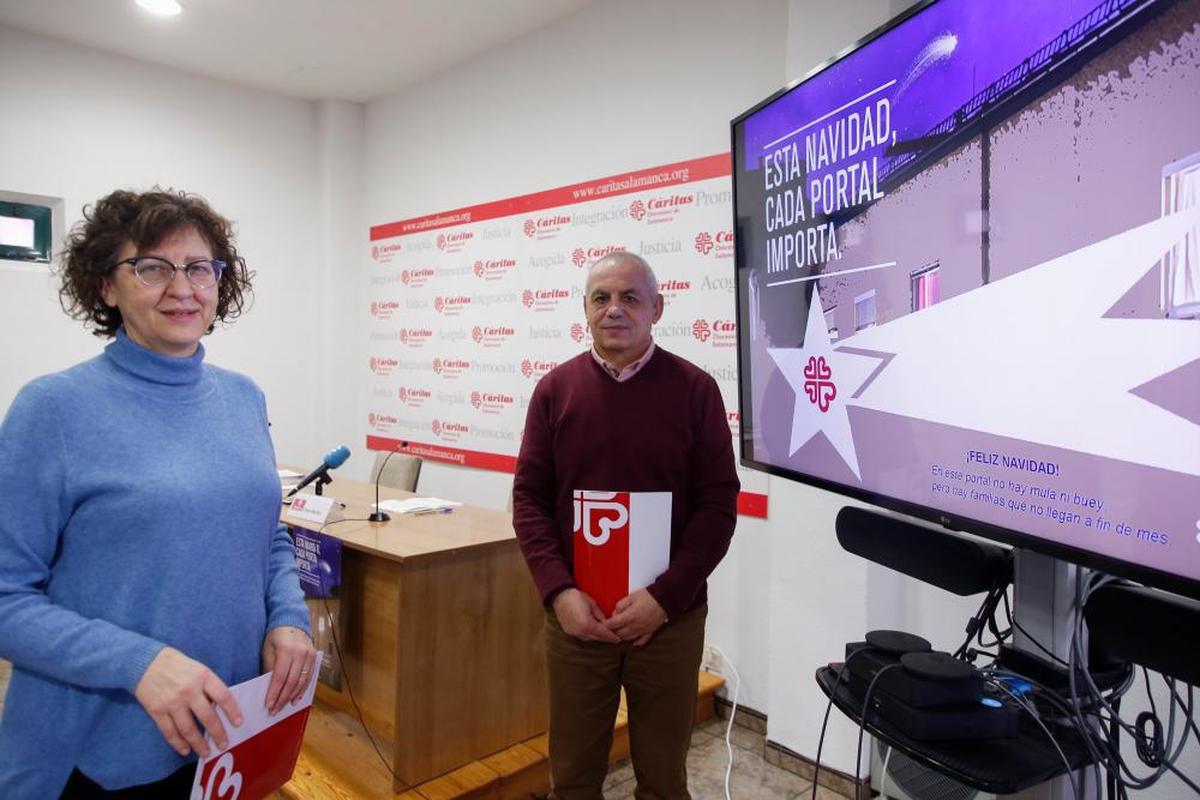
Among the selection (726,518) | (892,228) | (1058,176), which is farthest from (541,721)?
(1058,176)

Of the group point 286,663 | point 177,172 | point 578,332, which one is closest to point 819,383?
point 286,663

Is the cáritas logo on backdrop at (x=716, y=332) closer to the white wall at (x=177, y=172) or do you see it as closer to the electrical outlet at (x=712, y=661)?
the electrical outlet at (x=712, y=661)

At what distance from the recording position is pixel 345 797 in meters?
2.05

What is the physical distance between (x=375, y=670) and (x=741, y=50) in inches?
102

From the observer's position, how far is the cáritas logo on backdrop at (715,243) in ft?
9.36

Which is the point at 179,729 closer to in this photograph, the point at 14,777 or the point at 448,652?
the point at 14,777

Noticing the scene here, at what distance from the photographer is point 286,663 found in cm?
117

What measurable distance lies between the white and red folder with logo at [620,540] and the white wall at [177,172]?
324 centimetres

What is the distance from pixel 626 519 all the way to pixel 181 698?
2.91 ft

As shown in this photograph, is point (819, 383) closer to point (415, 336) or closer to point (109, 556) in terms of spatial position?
point (109, 556)

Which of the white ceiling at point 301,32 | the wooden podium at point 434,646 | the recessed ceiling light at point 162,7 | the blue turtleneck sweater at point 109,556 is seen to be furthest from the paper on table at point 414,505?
the recessed ceiling light at point 162,7

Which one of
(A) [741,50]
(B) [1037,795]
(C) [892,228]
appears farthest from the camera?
(A) [741,50]

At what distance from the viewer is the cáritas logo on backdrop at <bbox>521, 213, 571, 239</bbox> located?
11.5 feet

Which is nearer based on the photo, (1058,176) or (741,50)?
(1058,176)
